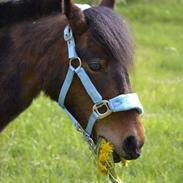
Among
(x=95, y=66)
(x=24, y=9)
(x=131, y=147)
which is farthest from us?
(x=24, y=9)

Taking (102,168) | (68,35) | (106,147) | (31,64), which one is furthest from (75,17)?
(102,168)

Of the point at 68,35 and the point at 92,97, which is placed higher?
the point at 68,35

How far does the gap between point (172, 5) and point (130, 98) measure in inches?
498

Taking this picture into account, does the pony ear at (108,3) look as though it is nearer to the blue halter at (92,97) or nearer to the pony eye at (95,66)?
the blue halter at (92,97)

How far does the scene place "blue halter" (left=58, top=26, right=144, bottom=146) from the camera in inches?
114

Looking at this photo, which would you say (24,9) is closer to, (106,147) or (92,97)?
(92,97)

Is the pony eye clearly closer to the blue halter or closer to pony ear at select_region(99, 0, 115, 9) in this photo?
the blue halter

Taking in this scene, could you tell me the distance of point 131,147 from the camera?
9.37 feet

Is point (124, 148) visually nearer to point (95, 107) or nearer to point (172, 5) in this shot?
point (95, 107)

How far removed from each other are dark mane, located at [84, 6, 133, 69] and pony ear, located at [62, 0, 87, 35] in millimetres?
36

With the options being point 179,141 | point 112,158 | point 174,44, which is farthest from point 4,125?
point 174,44

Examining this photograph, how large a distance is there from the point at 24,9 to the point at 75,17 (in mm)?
379

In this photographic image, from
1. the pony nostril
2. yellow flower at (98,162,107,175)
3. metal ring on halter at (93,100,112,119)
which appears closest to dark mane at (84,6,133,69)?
metal ring on halter at (93,100,112,119)

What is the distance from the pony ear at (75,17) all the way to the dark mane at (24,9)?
217 mm
